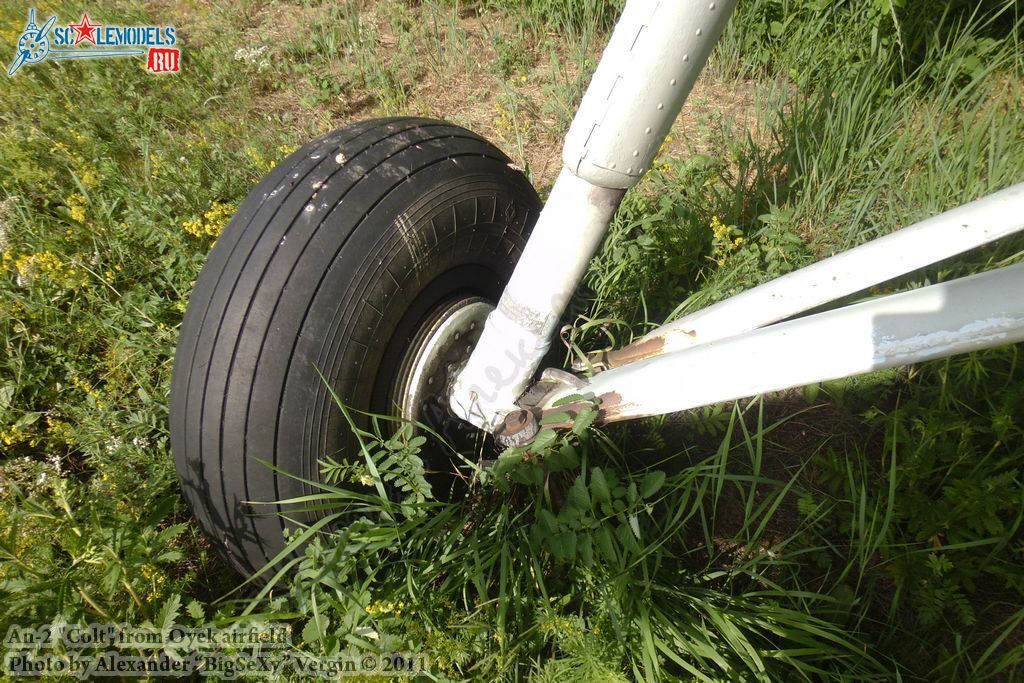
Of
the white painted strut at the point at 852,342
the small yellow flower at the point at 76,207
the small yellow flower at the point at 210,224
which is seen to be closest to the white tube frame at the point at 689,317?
the white painted strut at the point at 852,342

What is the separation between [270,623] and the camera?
1338mm

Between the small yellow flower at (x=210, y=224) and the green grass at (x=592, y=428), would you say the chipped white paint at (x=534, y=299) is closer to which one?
the green grass at (x=592, y=428)

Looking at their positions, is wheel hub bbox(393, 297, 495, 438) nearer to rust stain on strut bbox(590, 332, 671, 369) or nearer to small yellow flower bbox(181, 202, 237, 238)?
rust stain on strut bbox(590, 332, 671, 369)

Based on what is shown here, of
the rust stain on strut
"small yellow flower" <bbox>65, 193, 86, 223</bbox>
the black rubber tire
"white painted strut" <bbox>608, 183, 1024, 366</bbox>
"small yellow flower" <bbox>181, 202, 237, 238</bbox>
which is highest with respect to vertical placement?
"small yellow flower" <bbox>65, 193, 86, 223</bbox>

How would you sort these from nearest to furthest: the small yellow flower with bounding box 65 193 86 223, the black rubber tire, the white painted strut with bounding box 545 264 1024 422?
the white painted strut with bounding box 545 264 1024 422 < the black rubber tire < the small yellow flower with bounding box 65 193 86 223

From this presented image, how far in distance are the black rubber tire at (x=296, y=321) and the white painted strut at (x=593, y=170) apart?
0.26 meters

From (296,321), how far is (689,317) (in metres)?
1.04

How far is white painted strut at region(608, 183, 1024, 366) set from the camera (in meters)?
1.39

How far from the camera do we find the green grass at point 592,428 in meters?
1.35

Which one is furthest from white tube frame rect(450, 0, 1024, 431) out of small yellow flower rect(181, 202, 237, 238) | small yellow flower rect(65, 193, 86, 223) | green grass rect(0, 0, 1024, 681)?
small yellow flower rect(65, 193, 86, 223)

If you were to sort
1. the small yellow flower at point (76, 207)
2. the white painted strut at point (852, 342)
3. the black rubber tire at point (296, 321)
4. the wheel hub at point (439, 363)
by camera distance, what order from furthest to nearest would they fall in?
1. the small yellow flower at point (76, 207)
2. the wheel hub at point (439, 363)
3. the black rubber tire at point (296, 321)
4. the white painted strut at point (852, 342)

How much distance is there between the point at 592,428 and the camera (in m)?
1.60

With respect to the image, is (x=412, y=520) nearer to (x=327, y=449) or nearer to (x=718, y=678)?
(x=327, y=449)

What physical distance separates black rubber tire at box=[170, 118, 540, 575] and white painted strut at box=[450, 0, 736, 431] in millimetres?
257
